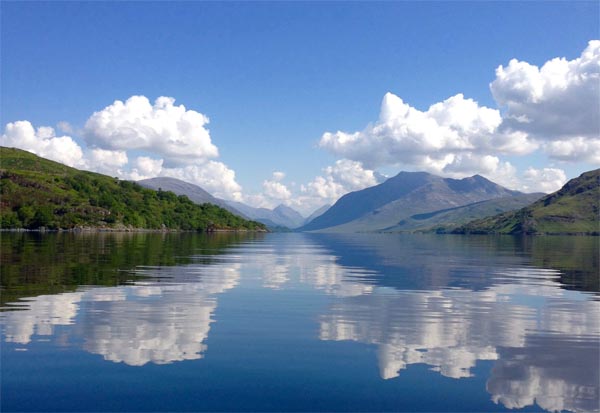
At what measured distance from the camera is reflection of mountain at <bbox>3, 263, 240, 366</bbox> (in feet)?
75.8

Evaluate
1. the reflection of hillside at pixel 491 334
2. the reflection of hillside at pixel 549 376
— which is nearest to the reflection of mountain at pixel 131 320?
the reflection of hillside at pixel 491 334

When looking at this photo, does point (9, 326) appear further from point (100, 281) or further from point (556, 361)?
point (556, 361)

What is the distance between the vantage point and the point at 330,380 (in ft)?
63.5

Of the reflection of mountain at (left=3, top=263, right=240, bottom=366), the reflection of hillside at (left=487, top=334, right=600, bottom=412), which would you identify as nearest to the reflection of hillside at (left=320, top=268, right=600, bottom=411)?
the reflection of hillside at (left=487, top=334, right=600, bottom=412)

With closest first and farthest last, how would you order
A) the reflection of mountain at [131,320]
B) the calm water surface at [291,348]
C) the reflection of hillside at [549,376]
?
the calm water surface at [291,348] → the reflection of hillside at [549,376] → the reflection of mountain at [131,320]

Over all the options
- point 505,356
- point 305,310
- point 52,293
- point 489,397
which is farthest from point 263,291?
point 489,397

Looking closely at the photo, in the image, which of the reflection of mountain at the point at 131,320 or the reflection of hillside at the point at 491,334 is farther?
the reflection of mountain at the point at 131,320

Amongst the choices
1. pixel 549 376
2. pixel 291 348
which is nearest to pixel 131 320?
pixel 291 348

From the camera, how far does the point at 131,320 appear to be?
29.3 meters

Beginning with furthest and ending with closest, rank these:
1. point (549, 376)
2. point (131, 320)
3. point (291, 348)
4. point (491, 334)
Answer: point (131, 320) → point (491, 334) → point (291, 348) → point (549, 376)

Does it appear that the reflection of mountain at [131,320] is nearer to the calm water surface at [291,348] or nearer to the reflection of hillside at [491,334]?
the calm water surface at [291,348]

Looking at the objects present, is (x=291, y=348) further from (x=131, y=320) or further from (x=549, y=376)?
(x=549, y=376)

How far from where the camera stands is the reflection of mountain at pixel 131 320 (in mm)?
23109

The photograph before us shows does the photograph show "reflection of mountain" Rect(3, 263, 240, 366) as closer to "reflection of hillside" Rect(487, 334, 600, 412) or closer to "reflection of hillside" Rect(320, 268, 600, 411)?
"reflection of hillside" Rect(320, 268, 600, 411)
